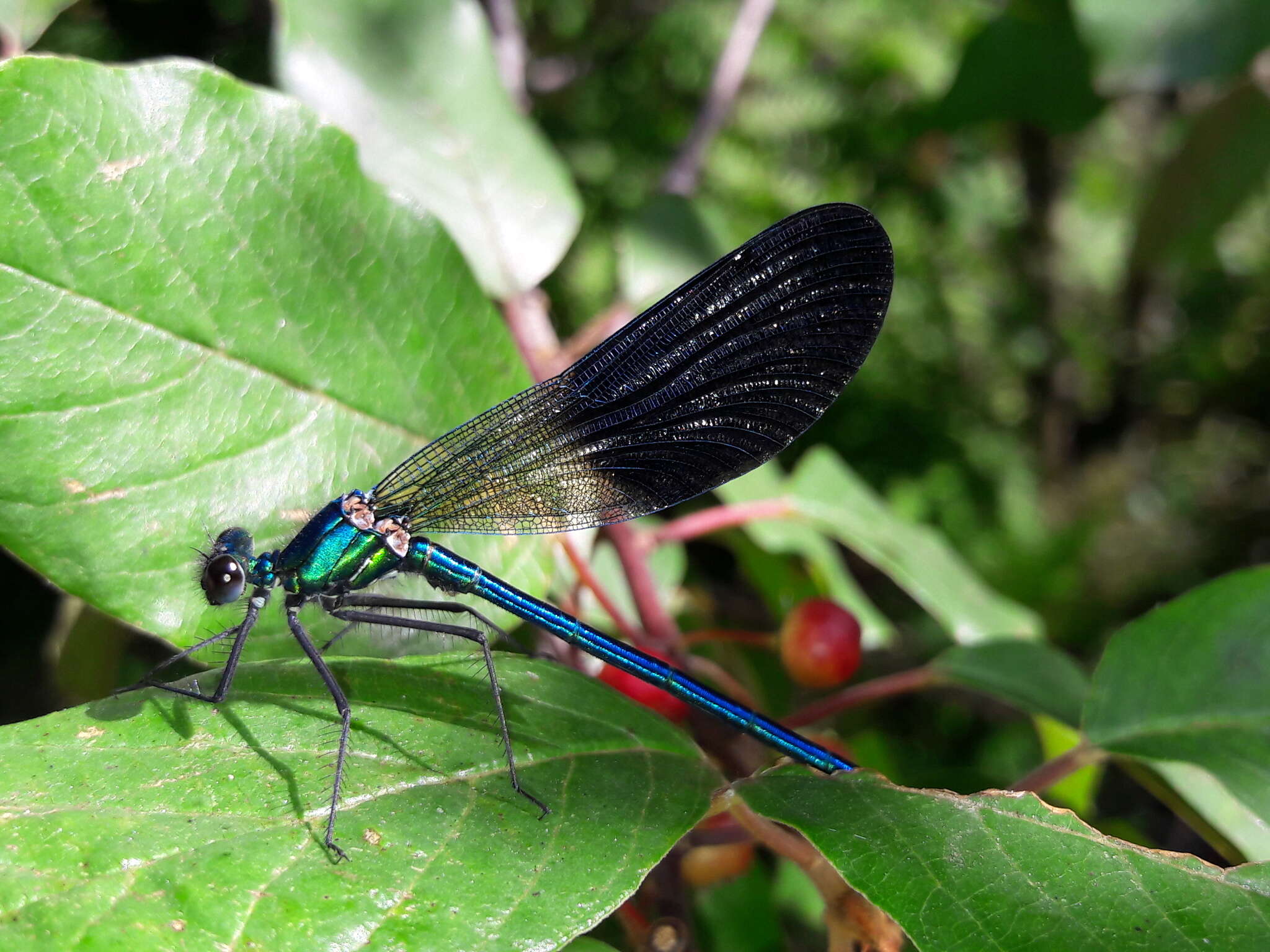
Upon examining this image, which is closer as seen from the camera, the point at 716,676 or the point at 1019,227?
the point at 716,676

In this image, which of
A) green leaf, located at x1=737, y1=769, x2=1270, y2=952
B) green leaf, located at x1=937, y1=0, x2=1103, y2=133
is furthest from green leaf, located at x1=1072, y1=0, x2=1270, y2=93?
green leaf, located at x1=737, y1=769, x2=1270, y2=952

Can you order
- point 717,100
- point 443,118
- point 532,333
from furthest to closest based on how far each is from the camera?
point 717,100 < point 532,333 < point 443,118

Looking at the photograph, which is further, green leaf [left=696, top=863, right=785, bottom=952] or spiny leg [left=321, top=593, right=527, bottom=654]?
green leaf [left=696, top=863, right=785, bottom=952]

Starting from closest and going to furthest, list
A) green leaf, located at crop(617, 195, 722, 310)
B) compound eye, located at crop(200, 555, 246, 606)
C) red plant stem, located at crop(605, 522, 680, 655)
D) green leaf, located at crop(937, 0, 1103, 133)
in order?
compound eye, located at crop(200, 555, 246, 606) → red plant stem, located at crop(605, 522, 680, 655) → green leaf, located at crop(617, 195, 722, 310) → green leaf, located at crop(937, 0, 1103, 133)

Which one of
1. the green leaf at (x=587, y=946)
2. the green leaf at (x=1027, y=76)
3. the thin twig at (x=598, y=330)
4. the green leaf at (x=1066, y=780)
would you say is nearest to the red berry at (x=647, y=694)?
the green leaf at (x=587, y=946)

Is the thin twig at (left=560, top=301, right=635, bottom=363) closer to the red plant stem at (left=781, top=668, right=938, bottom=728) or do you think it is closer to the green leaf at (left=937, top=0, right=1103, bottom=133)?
the red plant stem at (left=781, top=668, right=938, bottom=728)

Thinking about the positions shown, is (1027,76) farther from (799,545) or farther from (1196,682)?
(1196,682)

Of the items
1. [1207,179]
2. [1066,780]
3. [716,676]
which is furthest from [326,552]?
[1207,179]
